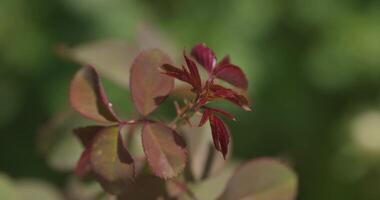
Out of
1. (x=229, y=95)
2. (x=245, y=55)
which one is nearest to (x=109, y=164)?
(x=229, y=95)

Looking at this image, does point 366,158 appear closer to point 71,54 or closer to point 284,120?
point 284,120

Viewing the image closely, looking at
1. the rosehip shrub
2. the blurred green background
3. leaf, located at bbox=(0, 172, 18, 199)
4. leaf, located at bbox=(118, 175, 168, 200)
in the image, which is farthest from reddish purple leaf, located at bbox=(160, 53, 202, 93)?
the blurred green background

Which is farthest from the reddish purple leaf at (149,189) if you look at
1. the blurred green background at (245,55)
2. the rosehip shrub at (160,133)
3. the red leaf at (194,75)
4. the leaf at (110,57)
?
the blurred green background at (245,55)

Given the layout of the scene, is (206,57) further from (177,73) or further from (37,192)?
(37,192)

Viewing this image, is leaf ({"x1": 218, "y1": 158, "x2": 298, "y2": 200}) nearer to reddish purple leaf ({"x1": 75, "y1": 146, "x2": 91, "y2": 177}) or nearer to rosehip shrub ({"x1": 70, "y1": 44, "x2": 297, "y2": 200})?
rosehip shrub ({"x1": 70, "y1": 44, "x2": 297, "y2": 200})

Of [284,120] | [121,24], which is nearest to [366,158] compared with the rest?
[284,120]

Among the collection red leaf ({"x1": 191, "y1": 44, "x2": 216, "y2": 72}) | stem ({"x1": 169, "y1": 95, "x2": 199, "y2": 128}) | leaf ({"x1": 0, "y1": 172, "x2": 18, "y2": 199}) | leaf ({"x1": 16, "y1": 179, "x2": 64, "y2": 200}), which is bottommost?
leaf ({"x1": 16, "y1": 179, "x2": 64, "y2": 200})
